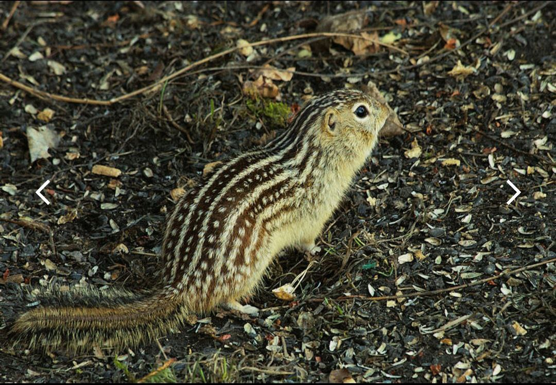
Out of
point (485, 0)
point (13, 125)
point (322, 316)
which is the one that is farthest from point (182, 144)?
point (485, 0)

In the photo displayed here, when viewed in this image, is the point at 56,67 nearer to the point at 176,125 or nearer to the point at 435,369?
the point at 176,125

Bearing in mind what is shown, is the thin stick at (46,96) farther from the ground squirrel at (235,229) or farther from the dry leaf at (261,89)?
the ground squirrel at (235,229)

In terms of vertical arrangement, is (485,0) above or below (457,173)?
above

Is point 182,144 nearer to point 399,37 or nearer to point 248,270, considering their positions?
point 248,270

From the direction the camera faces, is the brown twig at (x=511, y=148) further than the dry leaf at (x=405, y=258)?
Yes

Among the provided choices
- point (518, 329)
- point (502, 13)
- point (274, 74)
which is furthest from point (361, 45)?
point (518, 329)

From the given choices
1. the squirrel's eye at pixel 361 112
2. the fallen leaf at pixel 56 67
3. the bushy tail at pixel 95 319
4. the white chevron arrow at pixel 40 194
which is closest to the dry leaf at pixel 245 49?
the fallen leaf at pixel 56 67

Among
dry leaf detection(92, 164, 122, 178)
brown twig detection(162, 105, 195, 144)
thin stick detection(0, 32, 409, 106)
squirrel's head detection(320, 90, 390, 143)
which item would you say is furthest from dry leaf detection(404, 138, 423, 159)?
dry leaf detection(92, 164, 122, 178)
